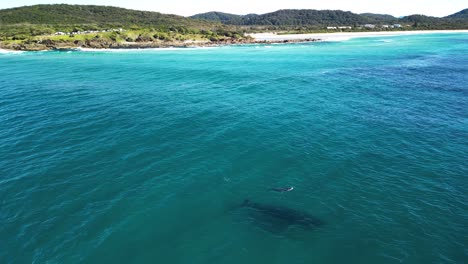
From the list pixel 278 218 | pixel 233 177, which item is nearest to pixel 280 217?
pixel 278 218

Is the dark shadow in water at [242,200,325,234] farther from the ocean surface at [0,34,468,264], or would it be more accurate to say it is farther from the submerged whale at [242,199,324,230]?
the ocean surface at [0,34,468,264]

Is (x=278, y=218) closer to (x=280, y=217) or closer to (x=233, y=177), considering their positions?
(x=280, y=217)

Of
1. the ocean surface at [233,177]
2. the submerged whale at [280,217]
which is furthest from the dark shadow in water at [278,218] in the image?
the ocean surface at [233,177]

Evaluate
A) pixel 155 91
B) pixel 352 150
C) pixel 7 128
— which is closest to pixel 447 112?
pixel 352 150

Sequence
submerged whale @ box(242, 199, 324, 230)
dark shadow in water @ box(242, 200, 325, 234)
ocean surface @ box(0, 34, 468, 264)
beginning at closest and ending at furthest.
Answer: ocean surface @ box(0, 34, 468, 264)
dark shadow in water @ box(242, 200, 325, 234)
submerged whale @ box(242, 199, 324, 230)

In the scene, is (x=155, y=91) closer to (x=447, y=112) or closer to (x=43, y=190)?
(x=43, y=190)

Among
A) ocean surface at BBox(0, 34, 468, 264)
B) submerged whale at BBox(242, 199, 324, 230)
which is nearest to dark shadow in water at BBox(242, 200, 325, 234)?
submerged whale at BBox(242, 199, 324, 230)
